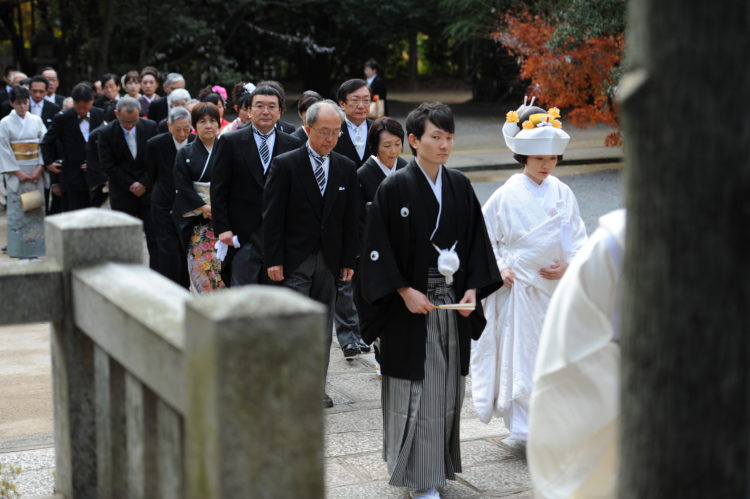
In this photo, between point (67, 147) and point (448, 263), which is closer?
point (448, 263)

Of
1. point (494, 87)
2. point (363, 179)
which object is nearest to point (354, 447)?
point (363, 179)

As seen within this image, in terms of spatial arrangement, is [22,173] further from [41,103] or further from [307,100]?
[307,100]

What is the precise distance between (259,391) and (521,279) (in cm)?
374

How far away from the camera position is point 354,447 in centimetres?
541

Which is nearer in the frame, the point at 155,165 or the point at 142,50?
the point at 155,165

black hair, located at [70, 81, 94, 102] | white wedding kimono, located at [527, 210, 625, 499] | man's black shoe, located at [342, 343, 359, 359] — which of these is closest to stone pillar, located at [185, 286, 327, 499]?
white wedding kimono, located at [527, 210, 625, 499]

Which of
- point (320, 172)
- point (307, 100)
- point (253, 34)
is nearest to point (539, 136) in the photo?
point (320, 172)

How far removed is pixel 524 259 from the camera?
5.57 meters

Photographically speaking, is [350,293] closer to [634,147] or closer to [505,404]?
[505,404]

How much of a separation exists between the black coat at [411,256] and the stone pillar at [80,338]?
5.72 feet

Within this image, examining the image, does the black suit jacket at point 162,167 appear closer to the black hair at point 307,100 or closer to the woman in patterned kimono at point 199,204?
the woman in patterned kimono at point 199,204

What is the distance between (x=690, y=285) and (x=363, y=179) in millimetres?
5198

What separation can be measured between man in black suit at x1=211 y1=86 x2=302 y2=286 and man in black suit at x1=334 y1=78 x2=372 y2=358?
1.07 m

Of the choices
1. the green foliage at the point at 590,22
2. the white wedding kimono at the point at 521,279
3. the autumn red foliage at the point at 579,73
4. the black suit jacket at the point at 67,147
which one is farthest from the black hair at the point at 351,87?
the green foliage at the point at 590,22
